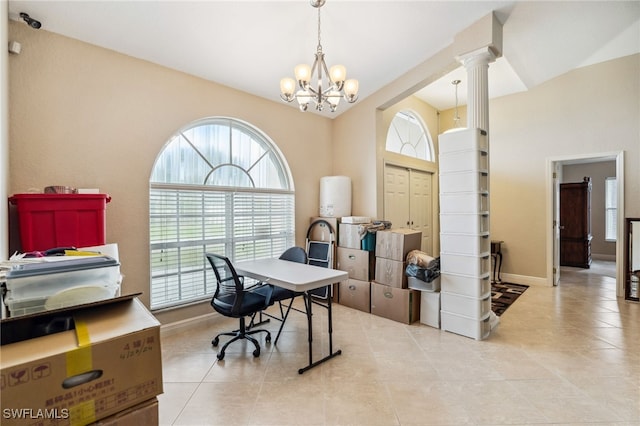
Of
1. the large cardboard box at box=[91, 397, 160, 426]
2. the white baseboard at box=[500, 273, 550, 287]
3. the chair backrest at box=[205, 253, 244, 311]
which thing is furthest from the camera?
the white baseboard at box=[500, 273, 550, 287]

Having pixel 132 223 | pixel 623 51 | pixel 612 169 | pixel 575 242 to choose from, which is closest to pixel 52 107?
pixel 132 223

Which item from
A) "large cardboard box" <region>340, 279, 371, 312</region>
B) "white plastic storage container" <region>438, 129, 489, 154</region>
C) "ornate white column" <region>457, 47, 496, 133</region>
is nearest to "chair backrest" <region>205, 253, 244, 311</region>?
"large cardboard box" <region>340, 279, 371, 312</region>

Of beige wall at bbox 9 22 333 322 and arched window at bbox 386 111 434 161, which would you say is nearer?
beige wall at bbox 9 22 333 322

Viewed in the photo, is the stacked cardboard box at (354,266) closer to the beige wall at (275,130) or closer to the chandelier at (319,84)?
the beige wall at (275,130)

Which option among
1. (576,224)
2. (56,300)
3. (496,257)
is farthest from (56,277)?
(576,224)

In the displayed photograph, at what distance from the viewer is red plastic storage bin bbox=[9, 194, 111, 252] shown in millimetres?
2090

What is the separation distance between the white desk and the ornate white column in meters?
2.21

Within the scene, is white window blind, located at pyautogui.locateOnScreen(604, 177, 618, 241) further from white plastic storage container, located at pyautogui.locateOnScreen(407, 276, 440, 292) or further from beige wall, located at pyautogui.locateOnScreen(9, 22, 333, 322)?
beige wall, located at pyautogui.locateOnScreen(9, 22, 333, 322)

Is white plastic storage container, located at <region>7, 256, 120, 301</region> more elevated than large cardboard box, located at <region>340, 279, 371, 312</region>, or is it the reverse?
white plastic storage container, located at <region>7, 256, 120, 301</region>

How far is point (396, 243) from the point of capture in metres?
3.60

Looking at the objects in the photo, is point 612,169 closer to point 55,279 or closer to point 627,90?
point 627,90

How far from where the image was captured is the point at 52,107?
251cm

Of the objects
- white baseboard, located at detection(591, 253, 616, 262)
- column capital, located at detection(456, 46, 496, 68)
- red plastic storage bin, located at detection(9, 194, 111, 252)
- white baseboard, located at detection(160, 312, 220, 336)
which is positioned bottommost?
white baseboard, located at detection(160, 312, 220, 336)

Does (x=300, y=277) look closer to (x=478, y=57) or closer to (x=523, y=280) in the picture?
(x=478, y=57)
